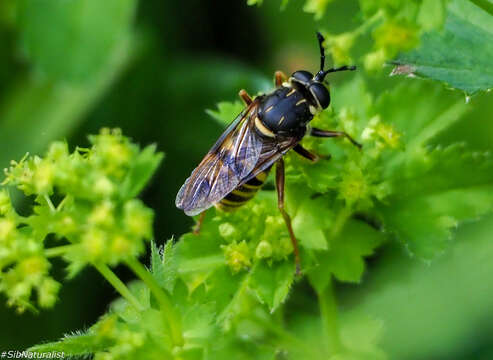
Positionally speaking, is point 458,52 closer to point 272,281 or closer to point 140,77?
point 272,281

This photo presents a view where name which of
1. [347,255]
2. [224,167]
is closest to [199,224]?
[224,167]

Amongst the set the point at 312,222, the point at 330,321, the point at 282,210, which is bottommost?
the point at 330,321

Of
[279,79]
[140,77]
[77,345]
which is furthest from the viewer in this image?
[140,77]

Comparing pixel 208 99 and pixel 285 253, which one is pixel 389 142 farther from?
pixel 208 99

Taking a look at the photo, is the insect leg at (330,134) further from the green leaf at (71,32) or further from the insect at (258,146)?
the green leaf at (71,32)

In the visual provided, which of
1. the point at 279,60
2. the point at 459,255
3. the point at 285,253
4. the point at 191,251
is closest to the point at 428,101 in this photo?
the point at 459,255
